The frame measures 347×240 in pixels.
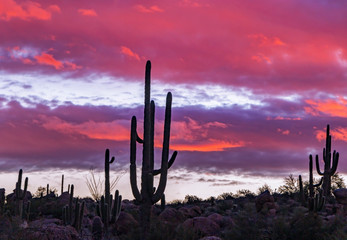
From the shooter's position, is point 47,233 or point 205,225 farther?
point 205,225

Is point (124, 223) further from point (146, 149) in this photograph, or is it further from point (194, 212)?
point (146, 149)

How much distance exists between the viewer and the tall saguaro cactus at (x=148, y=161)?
15.3 m

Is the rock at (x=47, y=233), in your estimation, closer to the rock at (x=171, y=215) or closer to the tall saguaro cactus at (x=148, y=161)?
the tall saguaro cactus at (x=148, y=161)

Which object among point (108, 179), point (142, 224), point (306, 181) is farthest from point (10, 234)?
point (306, 181)

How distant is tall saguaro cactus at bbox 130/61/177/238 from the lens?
604 inches

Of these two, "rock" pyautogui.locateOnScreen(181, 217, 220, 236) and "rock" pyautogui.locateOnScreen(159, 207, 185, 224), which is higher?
"rock" pyautogui.locateOnScreen(159, 207, 185, 224)

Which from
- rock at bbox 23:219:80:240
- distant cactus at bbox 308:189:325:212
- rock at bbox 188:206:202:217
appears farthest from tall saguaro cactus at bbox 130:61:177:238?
distant cactus at bbox 308:189:325:212

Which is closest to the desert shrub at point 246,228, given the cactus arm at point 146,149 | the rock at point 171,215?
the cactus arm at point 146,149

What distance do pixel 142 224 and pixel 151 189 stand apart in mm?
1185

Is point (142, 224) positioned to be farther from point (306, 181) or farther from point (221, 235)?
point (306, 181)

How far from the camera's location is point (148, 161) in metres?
15.8

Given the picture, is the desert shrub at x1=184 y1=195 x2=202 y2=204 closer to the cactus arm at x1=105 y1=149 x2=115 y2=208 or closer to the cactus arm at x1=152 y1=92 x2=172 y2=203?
the cactus arm at x1=105 y1=149 x2=115 y2=208

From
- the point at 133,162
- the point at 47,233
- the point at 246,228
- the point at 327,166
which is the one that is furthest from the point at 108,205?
the point at 327,166

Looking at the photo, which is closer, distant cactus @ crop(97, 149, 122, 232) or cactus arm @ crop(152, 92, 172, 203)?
cactus arm @ crop(152, 92, 172, 203)
